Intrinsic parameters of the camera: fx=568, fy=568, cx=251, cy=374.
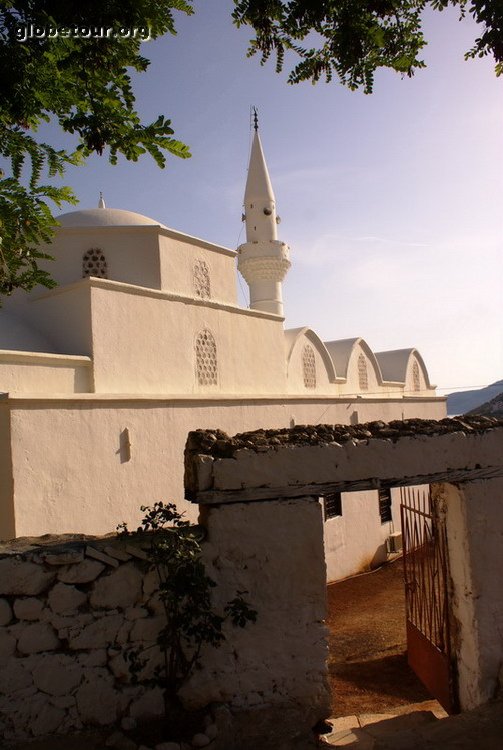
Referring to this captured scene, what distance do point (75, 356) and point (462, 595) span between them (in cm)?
589

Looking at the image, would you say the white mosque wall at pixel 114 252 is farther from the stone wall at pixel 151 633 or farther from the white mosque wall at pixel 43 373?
the stone wall at pixel 151 633

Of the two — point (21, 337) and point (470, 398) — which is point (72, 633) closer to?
point (21, 337)

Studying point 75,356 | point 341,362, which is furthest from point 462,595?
point 341,362

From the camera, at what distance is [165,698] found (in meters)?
3.35

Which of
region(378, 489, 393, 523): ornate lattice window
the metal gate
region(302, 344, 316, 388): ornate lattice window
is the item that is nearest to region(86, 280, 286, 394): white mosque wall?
region(302, 344, 316, 388): ornate lattice window

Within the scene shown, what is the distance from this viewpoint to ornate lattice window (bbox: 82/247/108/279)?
414 inches

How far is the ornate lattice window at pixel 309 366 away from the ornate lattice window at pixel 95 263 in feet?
16.8

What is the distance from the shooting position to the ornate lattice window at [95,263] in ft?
34.5

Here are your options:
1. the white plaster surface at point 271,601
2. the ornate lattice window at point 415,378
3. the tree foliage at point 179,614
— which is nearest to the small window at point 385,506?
the ornate lattice window at point 415,378

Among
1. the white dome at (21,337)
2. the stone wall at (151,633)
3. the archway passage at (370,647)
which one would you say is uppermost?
the white dome at (21,337)

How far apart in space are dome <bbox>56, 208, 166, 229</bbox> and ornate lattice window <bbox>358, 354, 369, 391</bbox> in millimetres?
7173

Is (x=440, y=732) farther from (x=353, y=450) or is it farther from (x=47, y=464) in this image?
(x=47, y=464)

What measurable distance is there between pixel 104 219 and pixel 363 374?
27.4 ft

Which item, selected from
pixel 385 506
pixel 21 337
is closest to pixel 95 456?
pixel 21 337
